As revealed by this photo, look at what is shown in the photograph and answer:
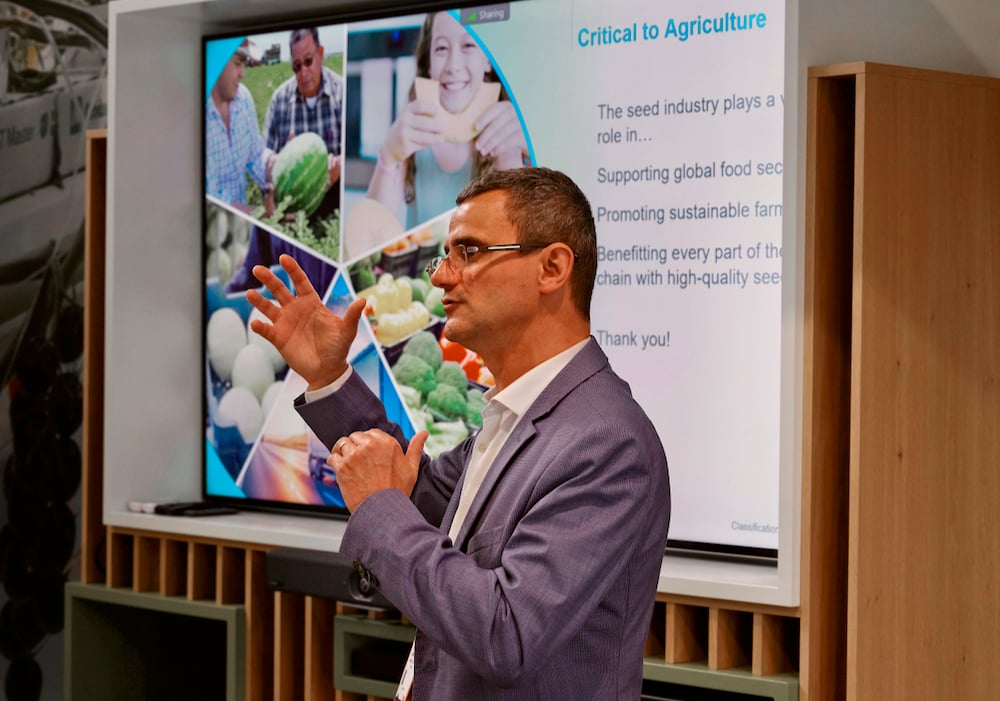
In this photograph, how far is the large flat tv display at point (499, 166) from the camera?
3236 mm

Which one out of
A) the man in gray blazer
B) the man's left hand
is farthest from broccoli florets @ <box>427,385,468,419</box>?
the man's left hand

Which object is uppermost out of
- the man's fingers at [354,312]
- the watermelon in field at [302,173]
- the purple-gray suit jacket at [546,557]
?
the watermelon in field at [302,173]

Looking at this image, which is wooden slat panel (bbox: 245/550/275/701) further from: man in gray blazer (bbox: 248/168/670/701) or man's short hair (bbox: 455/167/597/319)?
man's short hair (bbox: 455/167/597/319)

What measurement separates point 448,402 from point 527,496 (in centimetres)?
187

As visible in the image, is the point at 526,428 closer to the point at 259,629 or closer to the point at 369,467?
the point at 369,467

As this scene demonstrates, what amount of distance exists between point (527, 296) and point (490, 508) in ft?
1.05

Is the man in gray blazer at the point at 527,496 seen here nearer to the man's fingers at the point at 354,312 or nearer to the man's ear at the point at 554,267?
the man's ear at the point at 554,267

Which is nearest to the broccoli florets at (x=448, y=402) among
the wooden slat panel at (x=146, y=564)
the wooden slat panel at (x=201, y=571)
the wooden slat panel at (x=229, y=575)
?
the wooden slat panel at (x=229, y=575)

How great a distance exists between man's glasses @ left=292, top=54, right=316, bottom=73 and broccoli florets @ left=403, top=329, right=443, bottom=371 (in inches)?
35.6

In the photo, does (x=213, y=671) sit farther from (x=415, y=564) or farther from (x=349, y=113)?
(x=415, y=564)

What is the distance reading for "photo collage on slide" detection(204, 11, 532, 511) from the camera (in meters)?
3.77

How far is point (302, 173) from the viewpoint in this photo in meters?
4.08

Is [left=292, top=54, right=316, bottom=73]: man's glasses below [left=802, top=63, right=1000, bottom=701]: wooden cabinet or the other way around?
the other way around

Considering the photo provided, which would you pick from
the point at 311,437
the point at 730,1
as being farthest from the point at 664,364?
the point at 311,437
